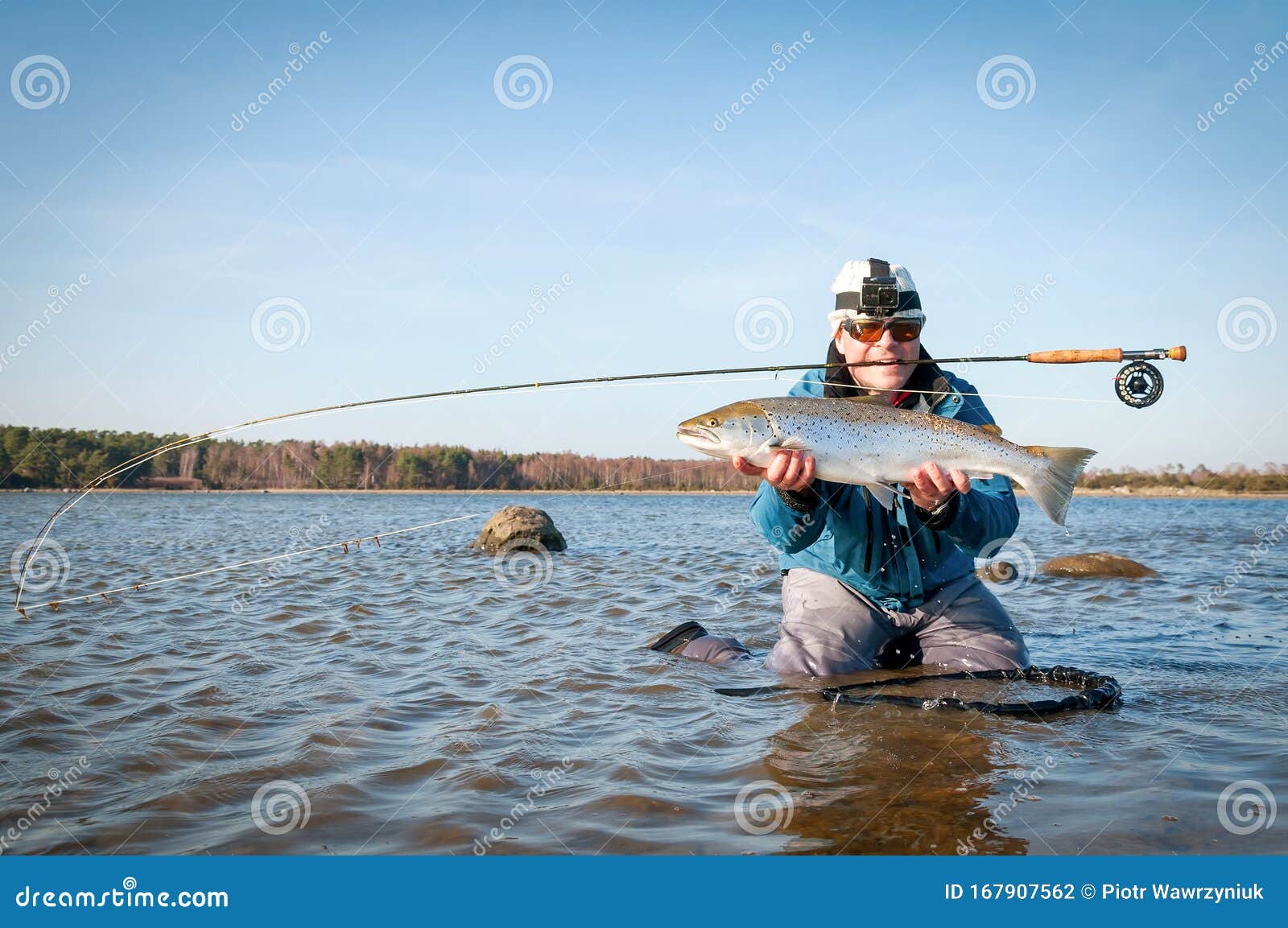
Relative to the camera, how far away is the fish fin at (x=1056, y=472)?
4.99 meters

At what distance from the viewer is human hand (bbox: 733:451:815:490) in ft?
16.0

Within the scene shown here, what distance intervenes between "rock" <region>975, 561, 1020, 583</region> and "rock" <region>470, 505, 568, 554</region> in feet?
26.9

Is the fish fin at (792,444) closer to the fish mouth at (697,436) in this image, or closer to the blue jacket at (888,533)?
the fish mouth at (697,436)

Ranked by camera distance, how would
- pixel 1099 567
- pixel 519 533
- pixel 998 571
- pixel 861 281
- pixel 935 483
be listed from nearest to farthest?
pixel 935 483 < pixel 861 281 < pixel 1099 567 < pixel 998 571 < pixel 519 533

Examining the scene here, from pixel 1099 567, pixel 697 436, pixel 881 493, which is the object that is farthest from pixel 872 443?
pixel 1099 567

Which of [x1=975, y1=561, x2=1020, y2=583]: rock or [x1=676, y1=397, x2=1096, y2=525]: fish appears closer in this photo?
[x1=676, y1=397, x2=1096, y2=525]: fish

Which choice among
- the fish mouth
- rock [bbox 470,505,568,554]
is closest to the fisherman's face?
the fish mouth

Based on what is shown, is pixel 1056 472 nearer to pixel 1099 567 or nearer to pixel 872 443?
pixel 872 443

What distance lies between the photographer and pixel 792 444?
15.9 feet

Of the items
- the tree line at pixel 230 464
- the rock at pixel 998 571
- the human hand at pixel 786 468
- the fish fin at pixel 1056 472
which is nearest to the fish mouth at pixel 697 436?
the human hand at pixel 786 468

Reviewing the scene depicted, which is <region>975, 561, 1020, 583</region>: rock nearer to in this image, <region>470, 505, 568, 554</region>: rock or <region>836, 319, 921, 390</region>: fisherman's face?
<region>470, 505, 568, 554</region>: rock

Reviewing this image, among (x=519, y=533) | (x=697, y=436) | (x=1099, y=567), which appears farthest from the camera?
(x=519, y=533)

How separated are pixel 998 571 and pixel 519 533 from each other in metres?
8.94

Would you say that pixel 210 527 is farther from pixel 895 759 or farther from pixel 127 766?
pixel 895 759
